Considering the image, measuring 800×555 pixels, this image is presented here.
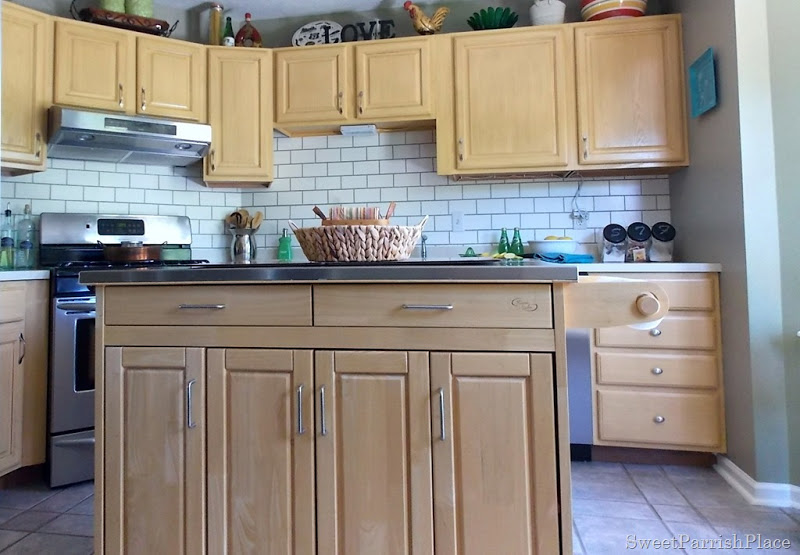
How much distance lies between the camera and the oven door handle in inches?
83.6

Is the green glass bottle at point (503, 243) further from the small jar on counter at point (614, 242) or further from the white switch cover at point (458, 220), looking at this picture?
the small jar on counter at point (614, 242)

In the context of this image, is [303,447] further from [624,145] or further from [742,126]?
[624,145]

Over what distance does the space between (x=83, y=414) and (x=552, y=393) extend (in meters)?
2.13

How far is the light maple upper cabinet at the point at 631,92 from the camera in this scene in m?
2.47

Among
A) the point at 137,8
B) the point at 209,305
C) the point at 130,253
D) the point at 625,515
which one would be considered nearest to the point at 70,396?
the point at 130,253

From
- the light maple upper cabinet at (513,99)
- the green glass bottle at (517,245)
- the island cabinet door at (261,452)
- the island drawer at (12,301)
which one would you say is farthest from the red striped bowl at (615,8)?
the island drawer at (12,301)

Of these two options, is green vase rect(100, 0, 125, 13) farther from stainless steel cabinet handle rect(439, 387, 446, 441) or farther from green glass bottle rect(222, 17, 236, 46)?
stainless steel cabinet handle rect(439, 387, 446, 441)

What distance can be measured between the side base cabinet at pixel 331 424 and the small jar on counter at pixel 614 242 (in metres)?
1.85

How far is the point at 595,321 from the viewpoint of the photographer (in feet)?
3.36

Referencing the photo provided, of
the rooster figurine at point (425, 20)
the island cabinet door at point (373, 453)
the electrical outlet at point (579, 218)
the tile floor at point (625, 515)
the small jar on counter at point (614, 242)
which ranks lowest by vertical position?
the tile floor at point (625, 515)

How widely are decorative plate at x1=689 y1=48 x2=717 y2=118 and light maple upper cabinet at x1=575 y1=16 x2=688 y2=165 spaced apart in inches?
5.4

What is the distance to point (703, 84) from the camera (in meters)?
2.19

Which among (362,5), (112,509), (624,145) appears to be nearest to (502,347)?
(112,509)

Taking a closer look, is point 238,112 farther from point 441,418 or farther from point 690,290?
point 690,290
